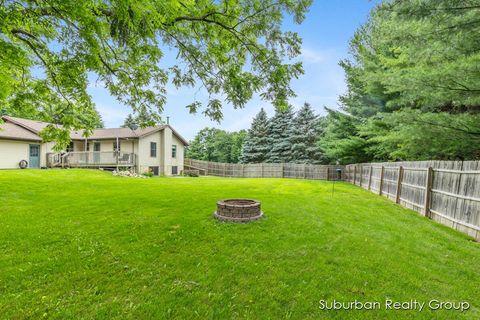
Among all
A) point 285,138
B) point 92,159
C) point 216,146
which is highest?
point 285,138

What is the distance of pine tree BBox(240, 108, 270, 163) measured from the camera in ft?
109

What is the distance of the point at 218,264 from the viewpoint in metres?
3.92

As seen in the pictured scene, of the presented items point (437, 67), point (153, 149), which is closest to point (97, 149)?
point (153, 149)

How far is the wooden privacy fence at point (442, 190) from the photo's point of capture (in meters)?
5.45

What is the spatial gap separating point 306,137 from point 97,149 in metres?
22.0

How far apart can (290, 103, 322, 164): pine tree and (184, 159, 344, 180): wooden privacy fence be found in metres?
4.93

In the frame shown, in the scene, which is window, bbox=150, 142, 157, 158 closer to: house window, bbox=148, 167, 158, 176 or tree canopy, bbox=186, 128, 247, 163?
house window, bbox=148, 167, 158, 176

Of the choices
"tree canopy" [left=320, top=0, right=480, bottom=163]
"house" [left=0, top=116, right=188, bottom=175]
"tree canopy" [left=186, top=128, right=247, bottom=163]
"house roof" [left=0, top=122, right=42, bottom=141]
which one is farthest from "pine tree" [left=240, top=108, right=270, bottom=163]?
"tree canopy" [left=320, top=0, right=480, bottom=163]

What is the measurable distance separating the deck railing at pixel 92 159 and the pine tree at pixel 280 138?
17641 mm

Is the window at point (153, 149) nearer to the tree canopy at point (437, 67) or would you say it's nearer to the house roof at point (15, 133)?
the house roof at point (15, 133)

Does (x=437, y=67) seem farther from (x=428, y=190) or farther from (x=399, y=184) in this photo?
(x=399, y=184)

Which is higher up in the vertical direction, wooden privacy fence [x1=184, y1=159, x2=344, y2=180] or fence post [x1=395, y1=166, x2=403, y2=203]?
fence post [x1=395, y1=166, x2=403, y2=203]

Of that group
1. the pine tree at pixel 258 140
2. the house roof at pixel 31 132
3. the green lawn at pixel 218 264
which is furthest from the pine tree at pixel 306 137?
the green lawn at pixel 218 264

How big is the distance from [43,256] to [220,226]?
314 centimetres
